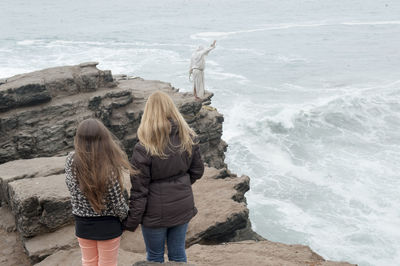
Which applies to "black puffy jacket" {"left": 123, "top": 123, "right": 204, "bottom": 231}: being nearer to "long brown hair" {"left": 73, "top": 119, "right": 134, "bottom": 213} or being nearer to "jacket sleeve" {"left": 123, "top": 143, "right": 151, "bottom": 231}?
"jacket sleeve" {"left": 123, "top": 143, "right": 151, "bottom": 231}

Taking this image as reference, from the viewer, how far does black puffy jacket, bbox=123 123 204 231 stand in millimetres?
4043

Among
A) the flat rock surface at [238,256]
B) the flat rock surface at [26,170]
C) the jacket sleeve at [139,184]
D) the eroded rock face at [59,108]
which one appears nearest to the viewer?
the jacket sleeve at [139,184]

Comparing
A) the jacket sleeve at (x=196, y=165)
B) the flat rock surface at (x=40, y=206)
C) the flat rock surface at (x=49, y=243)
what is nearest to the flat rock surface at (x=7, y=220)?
the flat rock surface at (x=40, y=206)

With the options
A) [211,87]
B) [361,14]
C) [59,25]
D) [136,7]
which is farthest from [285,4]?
[211,87]

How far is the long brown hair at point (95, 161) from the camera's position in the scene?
3891mm

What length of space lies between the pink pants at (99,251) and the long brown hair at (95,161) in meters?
0.39

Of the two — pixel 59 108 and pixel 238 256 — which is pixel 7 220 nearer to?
pixel 238 256

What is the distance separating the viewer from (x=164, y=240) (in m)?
4.46

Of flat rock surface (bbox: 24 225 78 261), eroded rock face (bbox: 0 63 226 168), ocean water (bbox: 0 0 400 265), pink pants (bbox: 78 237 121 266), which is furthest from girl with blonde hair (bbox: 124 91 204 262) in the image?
ocean water (bbox: 0 0 400 265)

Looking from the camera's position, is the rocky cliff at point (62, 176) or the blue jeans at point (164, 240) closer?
the blue jeans at point (164, 240)

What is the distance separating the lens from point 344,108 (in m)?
26.0

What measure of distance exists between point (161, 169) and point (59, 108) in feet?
27.1

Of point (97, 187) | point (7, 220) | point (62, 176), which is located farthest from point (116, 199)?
point (7, 220)

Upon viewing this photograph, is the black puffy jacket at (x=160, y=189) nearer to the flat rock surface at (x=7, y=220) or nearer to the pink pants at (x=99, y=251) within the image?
the pink pants at (x=99, y=251)
